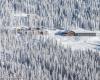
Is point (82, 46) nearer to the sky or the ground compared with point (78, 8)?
nearer to the ground

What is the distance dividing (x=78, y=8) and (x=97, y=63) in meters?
25.1

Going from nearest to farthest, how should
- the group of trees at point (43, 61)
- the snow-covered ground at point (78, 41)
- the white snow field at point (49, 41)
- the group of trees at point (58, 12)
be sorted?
the group of trees at point (43, 61), the white snow field at point (49, 41), the snow-covered ground at point (78, 41), the group of trees at point (58, 12)

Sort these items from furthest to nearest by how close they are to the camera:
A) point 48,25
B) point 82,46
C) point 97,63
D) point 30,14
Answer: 1. point 30,14
2. point 48,25
3. point 82,46
4. point 97,63

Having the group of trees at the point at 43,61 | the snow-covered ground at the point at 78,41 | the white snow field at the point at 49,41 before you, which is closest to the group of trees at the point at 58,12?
the white snow field at the point at 49,41

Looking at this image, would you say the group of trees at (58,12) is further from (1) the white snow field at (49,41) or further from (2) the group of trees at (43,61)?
(2) the group of trees at (43,61)

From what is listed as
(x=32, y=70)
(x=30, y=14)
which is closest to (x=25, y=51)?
(x=32, y=70)

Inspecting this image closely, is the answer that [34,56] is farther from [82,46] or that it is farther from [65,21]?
[65,21]

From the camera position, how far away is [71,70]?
41.4 m

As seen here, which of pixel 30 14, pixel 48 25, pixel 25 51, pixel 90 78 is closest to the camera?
pixel 90 78

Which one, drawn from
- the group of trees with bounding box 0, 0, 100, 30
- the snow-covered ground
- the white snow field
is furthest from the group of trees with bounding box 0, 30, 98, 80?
the group of trees with bounding box 0, 0, 100, 30

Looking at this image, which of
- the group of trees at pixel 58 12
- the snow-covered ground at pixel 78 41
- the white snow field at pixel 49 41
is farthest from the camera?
the group of trees at pixel 58 12

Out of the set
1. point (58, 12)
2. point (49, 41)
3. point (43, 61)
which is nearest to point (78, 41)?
point (49, 41)

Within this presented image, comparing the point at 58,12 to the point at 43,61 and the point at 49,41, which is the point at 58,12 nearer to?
the point at 49,41

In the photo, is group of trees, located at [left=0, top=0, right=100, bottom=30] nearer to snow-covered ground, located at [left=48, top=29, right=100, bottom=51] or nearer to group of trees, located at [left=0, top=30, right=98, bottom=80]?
snow-covered ground, located at [left=48, top=29, right=100, bottom=51]
